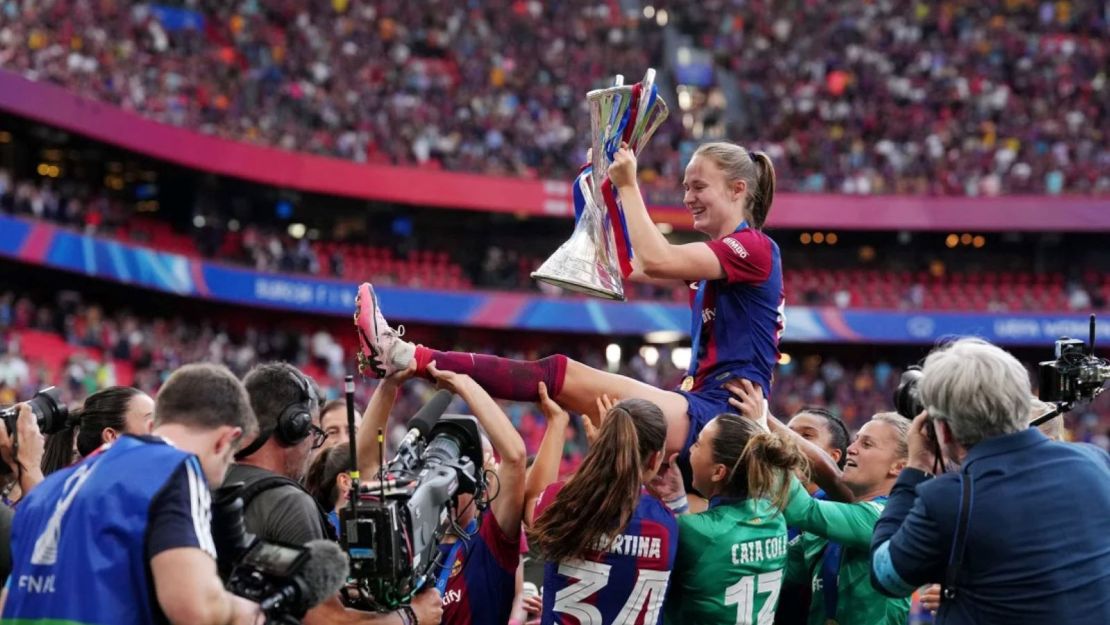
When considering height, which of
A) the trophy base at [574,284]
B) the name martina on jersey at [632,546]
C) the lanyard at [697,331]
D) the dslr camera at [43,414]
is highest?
the trophy base at [574,284]

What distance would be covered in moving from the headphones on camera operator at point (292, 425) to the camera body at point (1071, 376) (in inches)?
101

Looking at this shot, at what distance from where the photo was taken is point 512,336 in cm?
3472

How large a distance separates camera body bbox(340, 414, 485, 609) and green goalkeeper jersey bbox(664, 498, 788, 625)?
853mm

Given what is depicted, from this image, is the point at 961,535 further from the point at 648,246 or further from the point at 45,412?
the point at 45,412

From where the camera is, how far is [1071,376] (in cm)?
475

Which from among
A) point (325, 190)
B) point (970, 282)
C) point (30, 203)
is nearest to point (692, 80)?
point (970, 282)

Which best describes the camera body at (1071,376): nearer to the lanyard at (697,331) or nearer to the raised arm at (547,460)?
the lanyard at (697,331)

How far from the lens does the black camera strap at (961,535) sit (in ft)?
12.6

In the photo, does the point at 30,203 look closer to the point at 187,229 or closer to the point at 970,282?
the point at 187,229

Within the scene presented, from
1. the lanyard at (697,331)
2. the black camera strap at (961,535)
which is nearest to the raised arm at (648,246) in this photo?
the lanyard at (697,331)

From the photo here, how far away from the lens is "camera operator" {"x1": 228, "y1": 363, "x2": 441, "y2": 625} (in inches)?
164

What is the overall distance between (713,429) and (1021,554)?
1309 mm

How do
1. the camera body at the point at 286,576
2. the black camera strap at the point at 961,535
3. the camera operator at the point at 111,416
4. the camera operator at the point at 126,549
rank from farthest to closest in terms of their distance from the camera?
1. the camera operator at the point at 111,416
2. the black camera strap at the point at 961,535
3. the camera body at the point at 286,576
4. the camera operator at the point at 126,549

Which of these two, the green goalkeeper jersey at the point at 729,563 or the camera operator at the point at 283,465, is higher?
the camera operator at the point at 283,465
